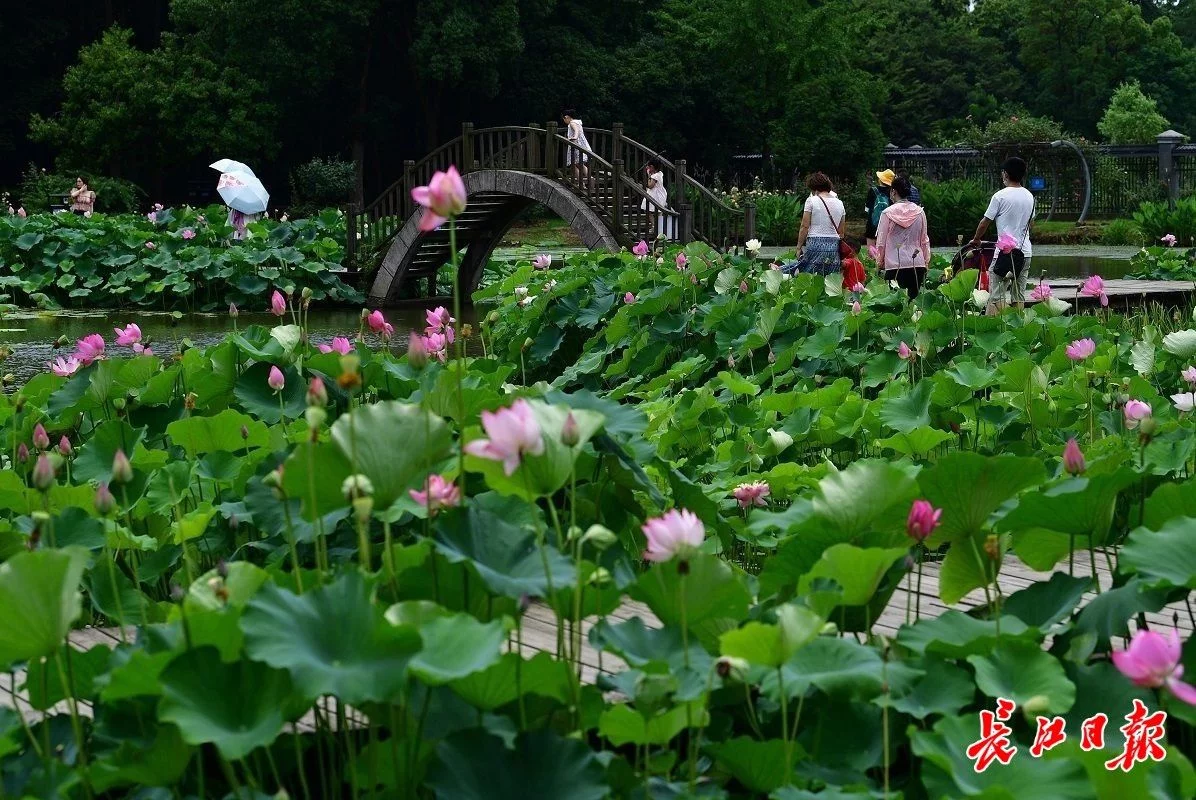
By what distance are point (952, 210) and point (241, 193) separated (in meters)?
11.4

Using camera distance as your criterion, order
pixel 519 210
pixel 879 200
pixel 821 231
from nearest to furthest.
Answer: pixel 821 231 < pixel 879 200 < pixel 519 210

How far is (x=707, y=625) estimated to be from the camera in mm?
1978

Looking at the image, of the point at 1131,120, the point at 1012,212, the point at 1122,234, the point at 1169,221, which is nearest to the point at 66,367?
the point at 1012,212

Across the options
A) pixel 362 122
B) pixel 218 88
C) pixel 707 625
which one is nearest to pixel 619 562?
pixel 707 625

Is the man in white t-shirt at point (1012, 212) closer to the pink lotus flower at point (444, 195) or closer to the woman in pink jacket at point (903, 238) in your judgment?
the woman in pink jacket at point (903, 238)

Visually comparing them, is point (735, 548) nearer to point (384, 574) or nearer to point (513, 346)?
point (384, 574)

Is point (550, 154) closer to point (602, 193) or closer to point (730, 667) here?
point (602, 193)

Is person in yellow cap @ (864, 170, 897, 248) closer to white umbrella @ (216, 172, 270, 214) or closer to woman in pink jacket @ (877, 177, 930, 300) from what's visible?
woman in pink jacket @ (877, 177, 930, 300)

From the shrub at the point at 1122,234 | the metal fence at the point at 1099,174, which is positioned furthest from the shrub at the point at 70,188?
the shrub at the point at 1122,234

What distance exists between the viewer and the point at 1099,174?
25672 millimetres

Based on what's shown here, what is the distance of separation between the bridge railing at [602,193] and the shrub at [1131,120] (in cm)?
2013

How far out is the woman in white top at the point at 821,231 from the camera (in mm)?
9453

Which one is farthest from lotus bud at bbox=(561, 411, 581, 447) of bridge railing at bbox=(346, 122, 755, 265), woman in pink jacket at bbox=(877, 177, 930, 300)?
bridge railing at bbox=(346, 122, 755, 265)

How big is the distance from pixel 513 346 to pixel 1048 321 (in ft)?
10.4
